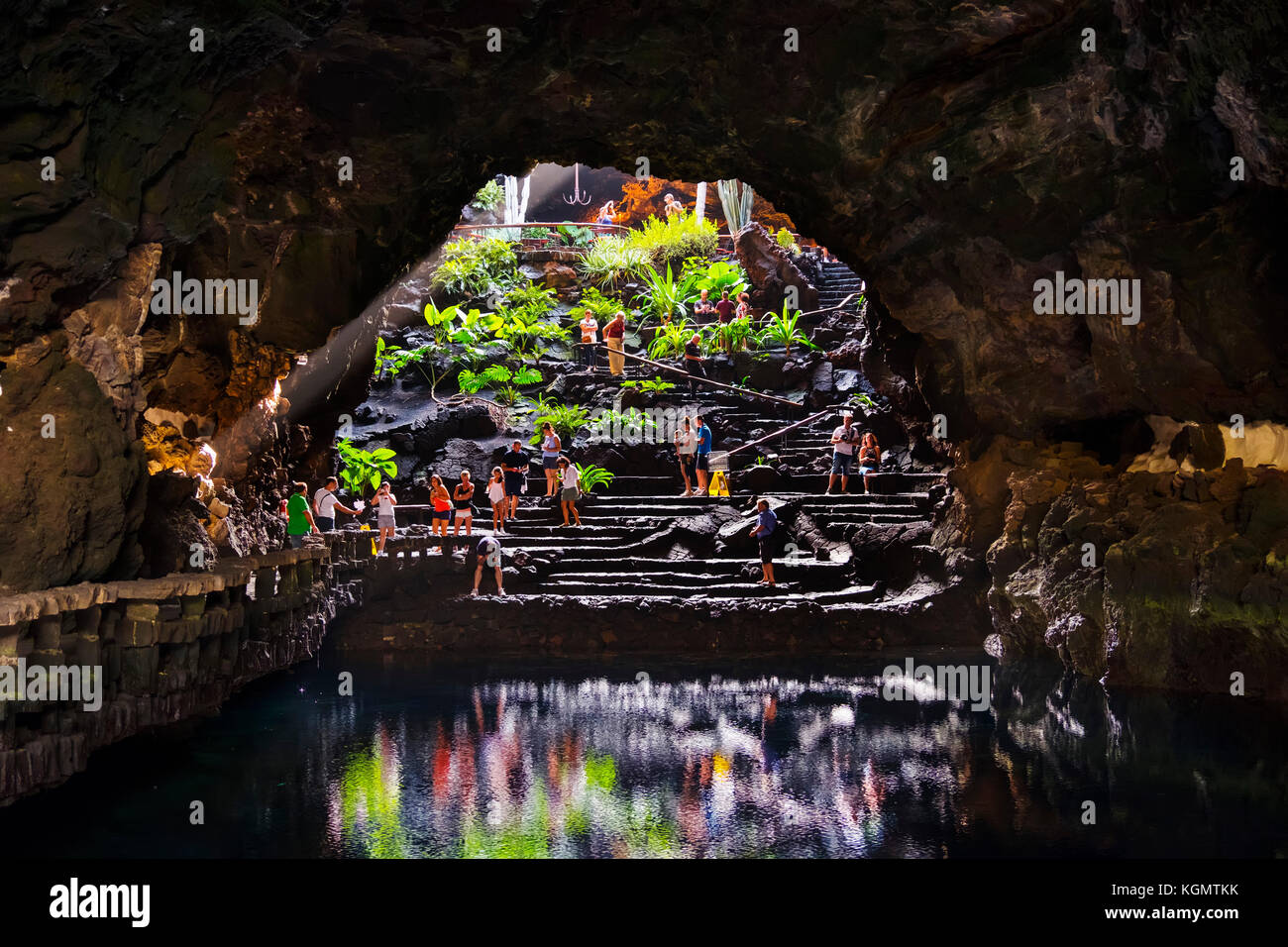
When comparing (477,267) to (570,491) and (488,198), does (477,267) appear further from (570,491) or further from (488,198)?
(570,491)

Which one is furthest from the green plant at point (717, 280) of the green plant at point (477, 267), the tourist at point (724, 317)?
the green plant at point (477, 267)

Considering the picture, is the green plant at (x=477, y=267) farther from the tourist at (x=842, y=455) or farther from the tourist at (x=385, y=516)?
the tourist at (x=385, y=516)

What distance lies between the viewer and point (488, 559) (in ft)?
45.2

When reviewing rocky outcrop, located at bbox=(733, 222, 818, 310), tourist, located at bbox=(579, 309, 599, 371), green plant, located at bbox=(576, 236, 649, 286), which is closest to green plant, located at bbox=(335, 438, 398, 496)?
tourist, located at bbox=(579, 309, 599, 371)

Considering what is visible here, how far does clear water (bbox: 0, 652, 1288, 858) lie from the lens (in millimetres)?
6230

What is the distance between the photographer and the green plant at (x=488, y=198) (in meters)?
30.6

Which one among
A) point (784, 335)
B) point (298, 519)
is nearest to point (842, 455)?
point (784, 335)

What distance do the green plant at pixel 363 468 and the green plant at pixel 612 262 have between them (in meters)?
10.1

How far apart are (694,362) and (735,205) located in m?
7.48

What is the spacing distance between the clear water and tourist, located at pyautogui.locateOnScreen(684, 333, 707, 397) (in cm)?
1281

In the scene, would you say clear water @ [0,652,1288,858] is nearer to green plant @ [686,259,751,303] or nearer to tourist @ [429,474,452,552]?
tourist @ [429,474,452,552]

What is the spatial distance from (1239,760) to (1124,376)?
5288 mm

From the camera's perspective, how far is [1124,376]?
11.7m
